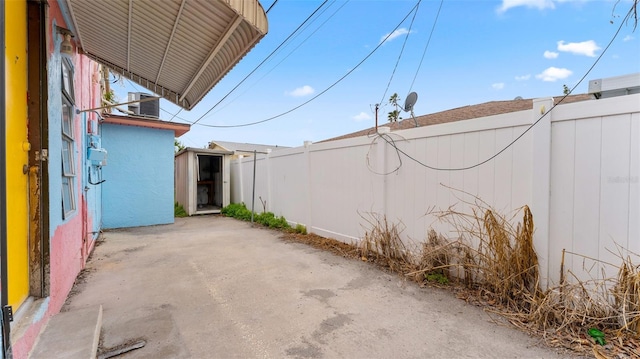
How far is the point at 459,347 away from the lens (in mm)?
2230

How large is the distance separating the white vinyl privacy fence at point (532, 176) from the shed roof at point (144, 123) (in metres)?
5.44

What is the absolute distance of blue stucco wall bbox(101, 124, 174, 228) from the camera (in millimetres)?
7336

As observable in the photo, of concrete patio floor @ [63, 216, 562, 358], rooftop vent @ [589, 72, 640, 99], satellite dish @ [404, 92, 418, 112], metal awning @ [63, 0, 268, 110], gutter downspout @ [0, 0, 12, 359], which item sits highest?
metal awning @ [63, 0, 268, 110]

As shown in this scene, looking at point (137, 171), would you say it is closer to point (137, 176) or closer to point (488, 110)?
point (137, 176)

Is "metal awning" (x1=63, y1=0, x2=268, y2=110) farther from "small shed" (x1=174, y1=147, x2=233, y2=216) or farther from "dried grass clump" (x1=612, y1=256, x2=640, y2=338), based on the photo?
"small shed" (x1=174, y1=147, x2=233, y2=216)

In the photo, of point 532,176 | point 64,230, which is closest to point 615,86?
point 532,176

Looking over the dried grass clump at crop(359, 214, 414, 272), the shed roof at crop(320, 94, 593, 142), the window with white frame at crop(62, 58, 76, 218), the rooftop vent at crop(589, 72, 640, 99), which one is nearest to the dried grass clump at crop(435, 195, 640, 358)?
the dried grass clump at crop(359, 214, 414, 272)

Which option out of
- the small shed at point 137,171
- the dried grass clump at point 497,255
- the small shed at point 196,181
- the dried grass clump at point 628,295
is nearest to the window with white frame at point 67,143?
the small shed at point 137,171

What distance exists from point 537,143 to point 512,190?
0.56 metres

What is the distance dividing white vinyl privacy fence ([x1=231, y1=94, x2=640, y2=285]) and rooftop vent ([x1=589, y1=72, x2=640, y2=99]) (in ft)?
2.35

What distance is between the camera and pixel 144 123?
7598mm

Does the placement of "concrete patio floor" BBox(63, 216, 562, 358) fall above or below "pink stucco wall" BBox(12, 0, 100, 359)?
below

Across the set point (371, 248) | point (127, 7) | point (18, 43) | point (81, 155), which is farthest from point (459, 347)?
point (81, 155)

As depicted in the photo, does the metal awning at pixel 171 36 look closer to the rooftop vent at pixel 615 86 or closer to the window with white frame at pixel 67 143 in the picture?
the window with white frame at pixel 67 143
